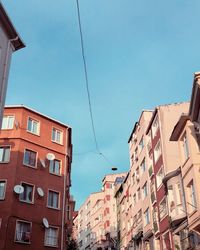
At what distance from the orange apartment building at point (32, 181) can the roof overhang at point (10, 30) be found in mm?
12602

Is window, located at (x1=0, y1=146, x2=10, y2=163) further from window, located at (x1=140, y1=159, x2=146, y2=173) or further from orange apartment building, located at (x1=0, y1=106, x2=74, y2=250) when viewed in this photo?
window, located at (x1=140, y1=159, x2=146, y2=173)

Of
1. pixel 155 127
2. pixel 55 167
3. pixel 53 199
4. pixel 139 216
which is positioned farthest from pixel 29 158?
pixel 139 216

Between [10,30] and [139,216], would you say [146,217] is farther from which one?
[10,30]

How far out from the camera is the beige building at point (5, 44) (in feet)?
66.7

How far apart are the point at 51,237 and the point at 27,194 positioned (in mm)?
4285

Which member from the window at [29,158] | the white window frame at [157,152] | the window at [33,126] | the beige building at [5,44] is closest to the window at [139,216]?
the white window frame at [157,152]

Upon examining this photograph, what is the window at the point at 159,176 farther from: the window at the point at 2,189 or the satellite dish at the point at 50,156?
the window at the point at 2,189

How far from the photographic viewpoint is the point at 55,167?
36219mm

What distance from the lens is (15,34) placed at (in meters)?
22.0

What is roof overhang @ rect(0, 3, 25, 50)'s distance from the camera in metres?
20.5

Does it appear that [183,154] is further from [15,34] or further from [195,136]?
[15,34]

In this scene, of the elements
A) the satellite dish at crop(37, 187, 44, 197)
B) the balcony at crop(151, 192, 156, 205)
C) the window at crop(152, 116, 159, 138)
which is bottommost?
the satellite dish at crop(37, 187, 44, 197)

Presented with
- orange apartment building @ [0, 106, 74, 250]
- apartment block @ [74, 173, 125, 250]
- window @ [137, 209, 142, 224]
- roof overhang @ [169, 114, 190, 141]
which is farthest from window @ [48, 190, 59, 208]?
apartment block @ [74, 173, 125, 250]

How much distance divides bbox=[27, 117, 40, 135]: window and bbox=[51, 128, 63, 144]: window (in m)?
1.96
